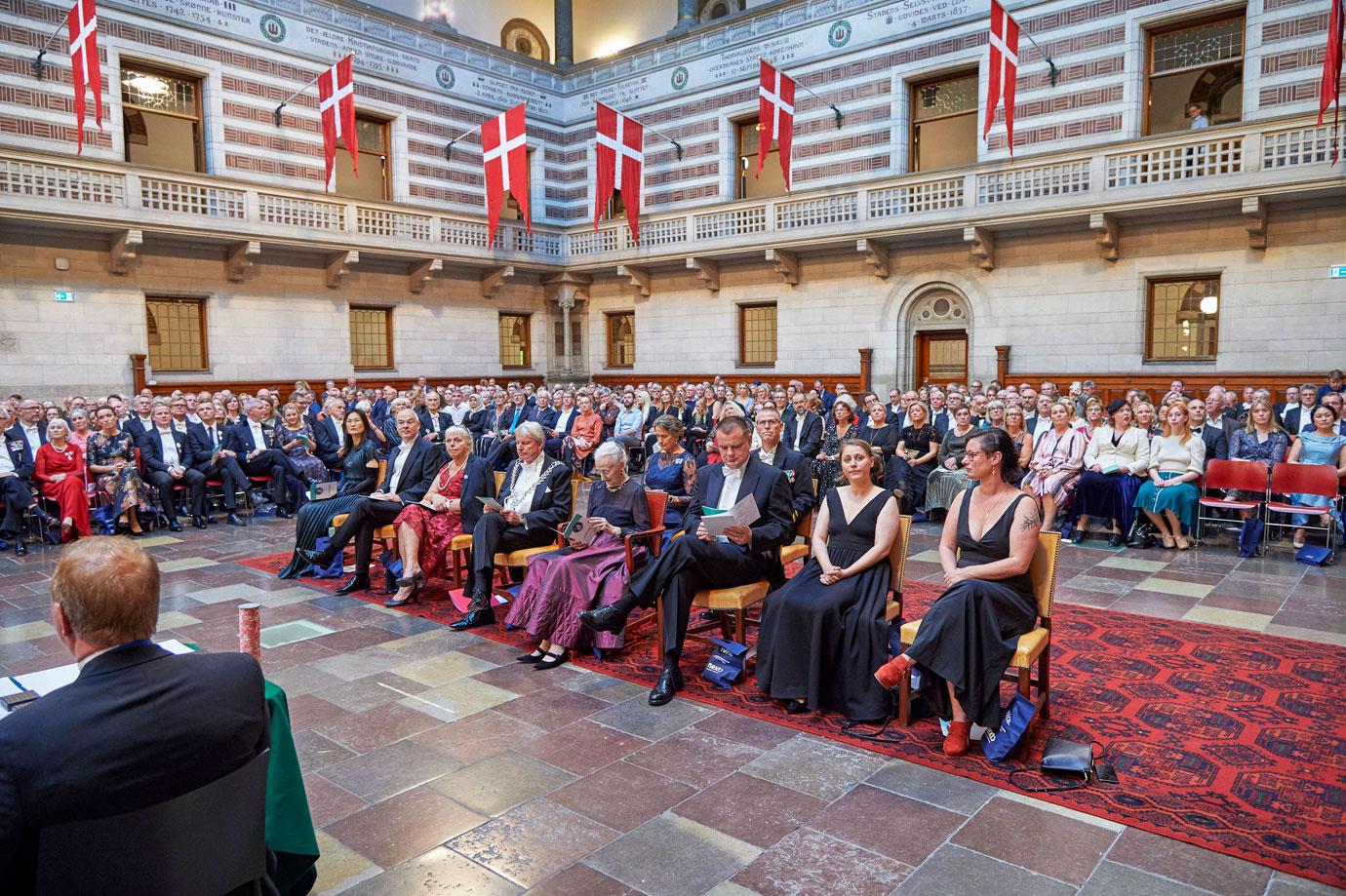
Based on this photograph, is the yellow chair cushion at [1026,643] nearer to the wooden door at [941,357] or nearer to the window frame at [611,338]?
the wooden door at [941,357]

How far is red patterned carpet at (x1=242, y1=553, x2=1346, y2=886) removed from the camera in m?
3.18

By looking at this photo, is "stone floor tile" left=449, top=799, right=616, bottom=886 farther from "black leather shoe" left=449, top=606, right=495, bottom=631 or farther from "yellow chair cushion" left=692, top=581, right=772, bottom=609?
"black leather shoe" left=449, top=606, right=495, bottom=631

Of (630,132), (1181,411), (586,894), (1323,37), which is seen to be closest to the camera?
(586,894)

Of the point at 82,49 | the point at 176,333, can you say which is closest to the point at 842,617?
the point at 82,49

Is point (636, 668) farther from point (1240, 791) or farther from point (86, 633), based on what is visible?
point (86, 633)

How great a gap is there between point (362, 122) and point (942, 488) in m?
16.1

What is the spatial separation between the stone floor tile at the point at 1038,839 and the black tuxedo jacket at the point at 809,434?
642 centimetres

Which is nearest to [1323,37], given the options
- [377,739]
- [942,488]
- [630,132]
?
[942,488]

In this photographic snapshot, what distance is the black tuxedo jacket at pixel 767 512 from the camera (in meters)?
5.00

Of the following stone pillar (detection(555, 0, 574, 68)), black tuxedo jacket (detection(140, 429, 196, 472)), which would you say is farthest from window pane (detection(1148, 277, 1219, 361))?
stone pillar (detection(555, 0, 574, 68))

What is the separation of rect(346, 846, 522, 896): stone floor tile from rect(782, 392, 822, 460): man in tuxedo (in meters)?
7.11

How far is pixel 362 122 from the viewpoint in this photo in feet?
63.1

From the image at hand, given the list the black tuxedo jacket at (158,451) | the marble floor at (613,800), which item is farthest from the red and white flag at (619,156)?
the marble floor at (613,800)

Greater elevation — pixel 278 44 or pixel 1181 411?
pixel 278 44
